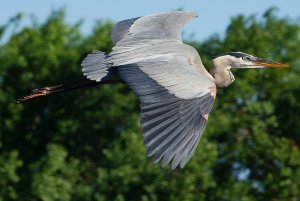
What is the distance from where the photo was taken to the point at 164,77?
900cm

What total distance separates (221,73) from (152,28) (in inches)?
29.7

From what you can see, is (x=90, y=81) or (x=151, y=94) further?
(x=90, y=81)

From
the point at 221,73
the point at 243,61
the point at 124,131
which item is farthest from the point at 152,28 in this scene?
the point at 124,131

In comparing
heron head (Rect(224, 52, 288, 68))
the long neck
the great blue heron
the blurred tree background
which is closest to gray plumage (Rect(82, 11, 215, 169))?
the great blue heron

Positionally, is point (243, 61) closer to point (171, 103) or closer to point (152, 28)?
point (152, 28)

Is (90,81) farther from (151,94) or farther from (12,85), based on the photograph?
(12,85)

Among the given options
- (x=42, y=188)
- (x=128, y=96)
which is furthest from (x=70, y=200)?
(x=128, y=96)

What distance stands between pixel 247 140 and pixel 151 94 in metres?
9.41

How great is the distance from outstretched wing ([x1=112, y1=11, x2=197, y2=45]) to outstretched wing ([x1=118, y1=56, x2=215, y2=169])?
22.9 inches

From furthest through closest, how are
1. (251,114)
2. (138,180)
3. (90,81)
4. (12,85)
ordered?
(12,85) < (251,114) < (138,180) < (90,81)

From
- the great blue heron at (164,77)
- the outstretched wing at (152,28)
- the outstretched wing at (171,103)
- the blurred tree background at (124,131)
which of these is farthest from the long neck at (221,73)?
the blurred tree background at (124,131)

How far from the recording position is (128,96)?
18984 millimetres

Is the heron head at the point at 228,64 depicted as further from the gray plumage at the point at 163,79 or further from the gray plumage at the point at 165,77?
the gray plumage at the point at 163,79

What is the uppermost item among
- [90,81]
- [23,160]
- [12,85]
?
[90,81]
